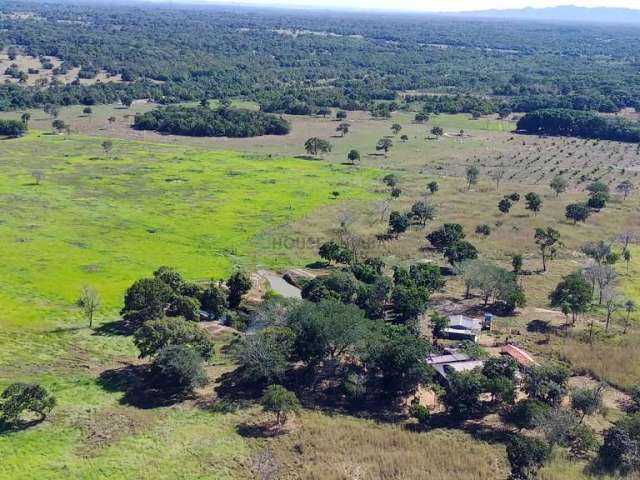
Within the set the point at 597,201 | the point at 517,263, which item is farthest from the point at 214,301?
the point at 597,201

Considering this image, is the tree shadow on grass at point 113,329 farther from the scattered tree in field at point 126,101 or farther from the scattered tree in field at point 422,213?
the scattered tree in field at point 126,101

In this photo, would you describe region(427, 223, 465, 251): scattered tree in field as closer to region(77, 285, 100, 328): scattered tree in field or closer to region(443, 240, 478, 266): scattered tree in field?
region(443, 240, 478, 266): scattered tree in field

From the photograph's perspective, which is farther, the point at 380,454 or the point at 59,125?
the point at 59,125

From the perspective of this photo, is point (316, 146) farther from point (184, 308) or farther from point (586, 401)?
point (586, 401)

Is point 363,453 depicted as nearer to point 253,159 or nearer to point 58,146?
point 253,159

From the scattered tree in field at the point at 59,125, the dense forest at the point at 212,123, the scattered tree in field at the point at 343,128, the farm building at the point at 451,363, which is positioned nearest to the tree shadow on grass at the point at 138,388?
the farm building at the point at 451,363

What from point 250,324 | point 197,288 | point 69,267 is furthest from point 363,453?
point 69,267

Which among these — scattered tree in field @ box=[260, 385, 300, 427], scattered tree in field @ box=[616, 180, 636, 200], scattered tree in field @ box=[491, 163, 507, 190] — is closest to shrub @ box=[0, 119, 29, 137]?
scattered tree in field @ box=[491, 163, 507, 190]
